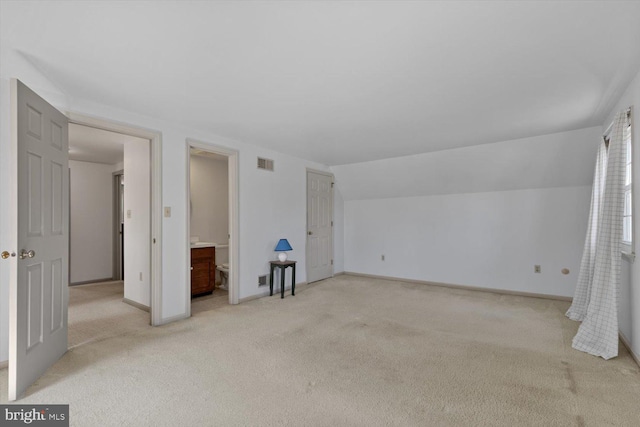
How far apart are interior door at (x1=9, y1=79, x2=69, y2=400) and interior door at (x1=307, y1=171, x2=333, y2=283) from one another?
3502 millimetres

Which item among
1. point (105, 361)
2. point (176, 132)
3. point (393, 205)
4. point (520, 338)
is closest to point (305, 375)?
point (105, 361)

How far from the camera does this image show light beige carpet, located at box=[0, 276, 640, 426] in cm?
184

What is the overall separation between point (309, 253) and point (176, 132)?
114 inches

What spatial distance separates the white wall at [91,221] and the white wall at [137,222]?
1.97 metres

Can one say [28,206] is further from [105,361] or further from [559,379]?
[559,379]

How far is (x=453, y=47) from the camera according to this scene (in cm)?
197

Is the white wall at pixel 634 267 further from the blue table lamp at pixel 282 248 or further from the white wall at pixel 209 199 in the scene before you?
the white wall at pixel 209 199

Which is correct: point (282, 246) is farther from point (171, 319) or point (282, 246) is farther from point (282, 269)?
point (171, 319)

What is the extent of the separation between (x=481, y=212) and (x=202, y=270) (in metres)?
4.44

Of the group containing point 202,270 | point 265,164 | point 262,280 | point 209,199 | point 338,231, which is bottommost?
A: point 262,280

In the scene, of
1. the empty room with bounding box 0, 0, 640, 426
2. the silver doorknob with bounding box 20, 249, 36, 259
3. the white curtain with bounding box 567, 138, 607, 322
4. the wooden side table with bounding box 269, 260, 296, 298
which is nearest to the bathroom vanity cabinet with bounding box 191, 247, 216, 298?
the empty room with bounding box 0, 0, 640, 426

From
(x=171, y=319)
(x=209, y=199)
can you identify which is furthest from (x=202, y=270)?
(x=209, y=199)

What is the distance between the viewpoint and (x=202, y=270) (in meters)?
4.65

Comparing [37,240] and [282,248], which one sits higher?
[37,240]
